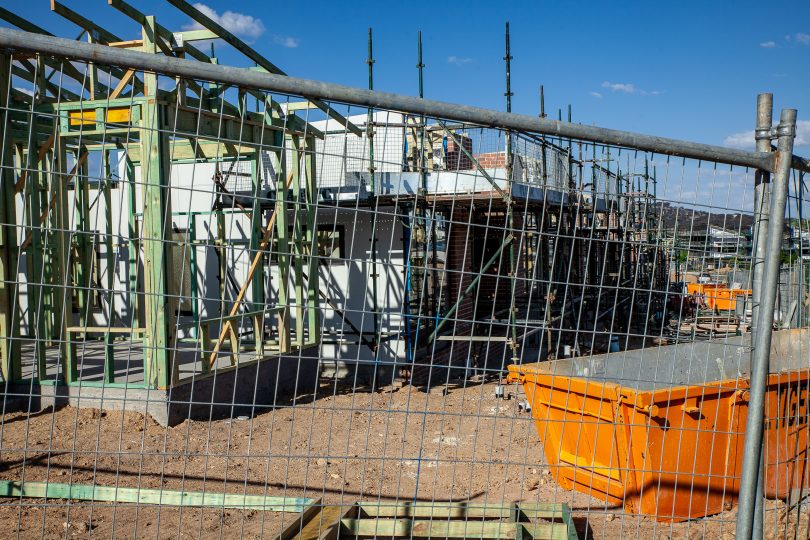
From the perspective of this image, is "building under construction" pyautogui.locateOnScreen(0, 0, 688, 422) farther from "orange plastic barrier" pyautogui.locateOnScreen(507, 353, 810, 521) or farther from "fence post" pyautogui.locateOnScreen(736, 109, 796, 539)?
"fence post" pyautogui.locateOnScreen(736, 109, 796, 539)

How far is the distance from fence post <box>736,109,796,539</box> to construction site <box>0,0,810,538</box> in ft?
0.04

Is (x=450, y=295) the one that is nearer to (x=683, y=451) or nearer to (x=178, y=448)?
(x=178, y=448)

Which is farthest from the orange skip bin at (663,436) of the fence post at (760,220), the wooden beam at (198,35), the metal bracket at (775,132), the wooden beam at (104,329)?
the wooden beam at (198,35)

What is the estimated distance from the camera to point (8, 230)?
8141mm

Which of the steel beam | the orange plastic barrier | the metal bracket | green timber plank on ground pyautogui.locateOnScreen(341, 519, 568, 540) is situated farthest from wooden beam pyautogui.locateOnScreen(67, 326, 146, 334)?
the metal bracket

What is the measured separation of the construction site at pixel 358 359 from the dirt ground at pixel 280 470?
0.14 ft

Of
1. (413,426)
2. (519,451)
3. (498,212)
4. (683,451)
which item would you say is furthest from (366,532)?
(498,212)

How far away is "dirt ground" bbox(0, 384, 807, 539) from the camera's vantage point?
4777 millimetres

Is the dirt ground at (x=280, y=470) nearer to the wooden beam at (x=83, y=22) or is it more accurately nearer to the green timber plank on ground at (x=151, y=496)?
the green timber plank on ground at (x=151, y=496)

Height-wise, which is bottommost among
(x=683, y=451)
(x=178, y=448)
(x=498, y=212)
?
(x=178, y=448)

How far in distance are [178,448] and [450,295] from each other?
707cm

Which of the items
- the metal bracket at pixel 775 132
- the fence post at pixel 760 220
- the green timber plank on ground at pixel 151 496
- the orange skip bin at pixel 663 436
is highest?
the metal bracket at pixel 775 132

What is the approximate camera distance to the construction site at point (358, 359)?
3.11 meters

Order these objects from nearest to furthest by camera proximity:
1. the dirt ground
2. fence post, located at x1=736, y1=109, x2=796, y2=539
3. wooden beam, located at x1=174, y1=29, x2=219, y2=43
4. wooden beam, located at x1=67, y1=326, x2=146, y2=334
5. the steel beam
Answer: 1. the steel beam
2. fence post, located at x1=736, y1=109, x2=796, y2=539
3. wooden beam, located at x1=67, y1=326, x2=146, y2=334
4. the dirt ground
5. wooden beam, located at x1=174, y1=29, x2=219, y2=43
